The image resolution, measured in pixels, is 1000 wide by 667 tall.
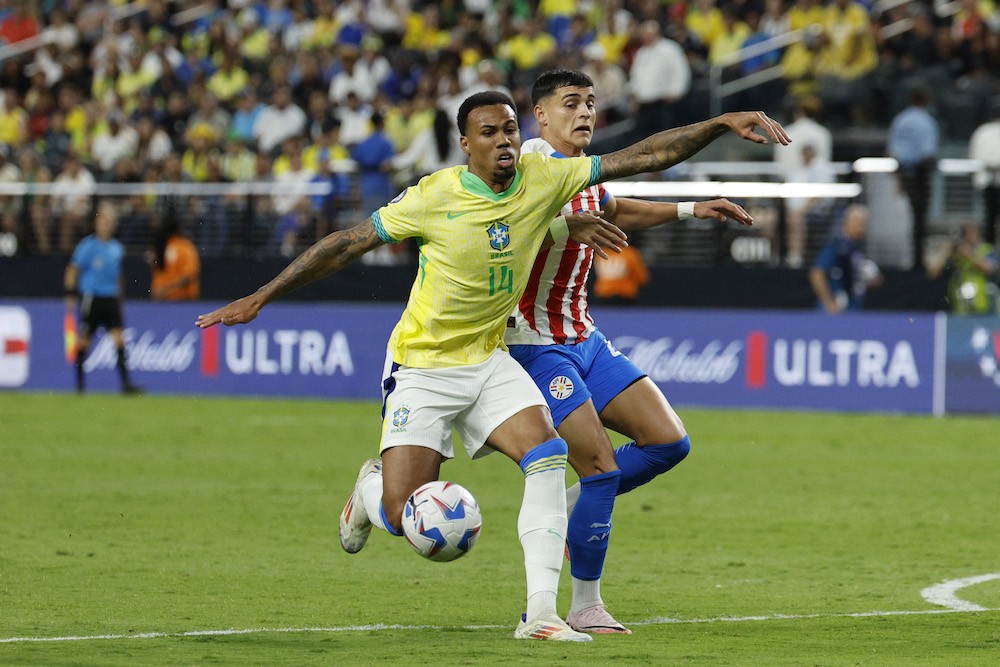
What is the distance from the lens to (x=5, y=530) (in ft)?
33.4

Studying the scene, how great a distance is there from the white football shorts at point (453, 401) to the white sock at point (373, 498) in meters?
0.32

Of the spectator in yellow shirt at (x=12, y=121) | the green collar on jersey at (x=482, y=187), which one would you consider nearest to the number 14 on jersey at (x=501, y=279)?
the green collar on jersey at (x=482, y=187)

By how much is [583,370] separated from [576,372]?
161 mm

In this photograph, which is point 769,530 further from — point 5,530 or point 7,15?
point 7,15

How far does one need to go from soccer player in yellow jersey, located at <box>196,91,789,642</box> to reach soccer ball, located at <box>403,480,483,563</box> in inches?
5.5

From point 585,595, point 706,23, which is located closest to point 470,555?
point 585,595

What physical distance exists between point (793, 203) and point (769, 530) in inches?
365

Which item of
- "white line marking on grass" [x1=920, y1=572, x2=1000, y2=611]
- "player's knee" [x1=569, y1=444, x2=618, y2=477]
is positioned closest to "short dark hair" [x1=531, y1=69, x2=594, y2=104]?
"player's knee" [x1=569, y1=444, x2=618, y2=477]

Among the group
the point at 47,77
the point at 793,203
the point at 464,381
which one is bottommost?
the point at 464,381

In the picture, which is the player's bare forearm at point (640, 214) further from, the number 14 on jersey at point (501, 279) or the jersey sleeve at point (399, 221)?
the jersey sleeve at point (399, 221)

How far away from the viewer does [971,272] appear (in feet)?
60.8

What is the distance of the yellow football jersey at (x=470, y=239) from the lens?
6.82m

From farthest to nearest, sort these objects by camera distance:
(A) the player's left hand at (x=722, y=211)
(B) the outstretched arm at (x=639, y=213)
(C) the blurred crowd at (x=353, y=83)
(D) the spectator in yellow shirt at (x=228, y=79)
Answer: (D) the spectator in yellow shirt at (x=228, y=79) → (C) the blurred crowd at (x=353, y=83) → (B) the outstretched arm at (x=639, y=213) → (A) the player's left hand at (x=722, y=211)

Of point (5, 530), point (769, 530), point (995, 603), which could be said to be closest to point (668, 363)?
point (769, 530)
